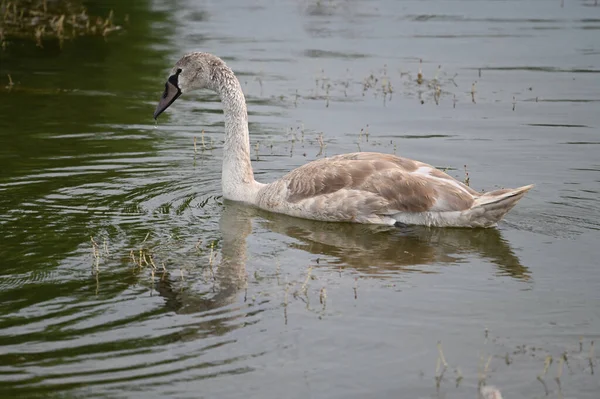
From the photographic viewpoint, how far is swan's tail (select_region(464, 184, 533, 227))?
11312 millimetres

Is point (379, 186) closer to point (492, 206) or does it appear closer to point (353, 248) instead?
point (353, 248)

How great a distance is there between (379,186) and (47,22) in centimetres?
1648

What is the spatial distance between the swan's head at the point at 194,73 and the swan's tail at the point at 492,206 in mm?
4060

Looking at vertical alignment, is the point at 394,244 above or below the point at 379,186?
below

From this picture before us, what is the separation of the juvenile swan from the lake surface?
0.22m

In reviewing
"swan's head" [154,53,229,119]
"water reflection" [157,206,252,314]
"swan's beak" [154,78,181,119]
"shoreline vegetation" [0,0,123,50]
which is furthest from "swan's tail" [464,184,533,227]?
"shoreline vegetation" [0,0,123,50]

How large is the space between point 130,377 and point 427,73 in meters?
14.0

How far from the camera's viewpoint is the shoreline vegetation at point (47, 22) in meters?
24.8

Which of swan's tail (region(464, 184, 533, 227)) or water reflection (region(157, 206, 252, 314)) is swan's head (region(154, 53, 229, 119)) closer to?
water reflection (region(157, 206, 252, 314))

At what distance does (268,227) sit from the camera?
40.3 ft

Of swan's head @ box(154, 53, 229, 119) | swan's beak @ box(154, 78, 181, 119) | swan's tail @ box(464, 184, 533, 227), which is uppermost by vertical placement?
swan's head @ box(154, 53, 229, 119)

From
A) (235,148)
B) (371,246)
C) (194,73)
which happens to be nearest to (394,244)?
(371,246)

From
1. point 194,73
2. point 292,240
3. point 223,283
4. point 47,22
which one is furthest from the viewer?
point 47,22

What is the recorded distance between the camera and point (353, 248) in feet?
37.2
